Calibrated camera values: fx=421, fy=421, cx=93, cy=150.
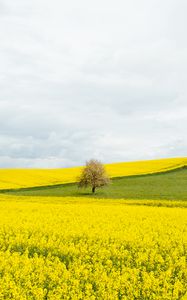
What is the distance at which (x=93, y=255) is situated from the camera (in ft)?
41.0

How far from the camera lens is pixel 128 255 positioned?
12.5 meters

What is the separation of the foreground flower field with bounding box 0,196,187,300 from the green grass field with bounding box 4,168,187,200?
21.6 metres

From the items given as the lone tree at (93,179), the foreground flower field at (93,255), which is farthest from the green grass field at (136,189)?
the foreground flower field at (93,255)

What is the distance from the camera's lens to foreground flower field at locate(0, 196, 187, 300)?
8766 millimetres

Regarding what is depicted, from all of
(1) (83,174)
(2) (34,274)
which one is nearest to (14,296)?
(2) (34,274)

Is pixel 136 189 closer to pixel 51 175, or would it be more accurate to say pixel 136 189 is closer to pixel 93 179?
pixel 93 179

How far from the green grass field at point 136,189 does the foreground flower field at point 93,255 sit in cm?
2157

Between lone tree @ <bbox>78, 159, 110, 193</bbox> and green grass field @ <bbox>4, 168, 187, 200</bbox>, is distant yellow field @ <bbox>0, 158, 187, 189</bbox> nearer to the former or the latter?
green grass field @ <bbox>4, 168, 187, 200</bbox>

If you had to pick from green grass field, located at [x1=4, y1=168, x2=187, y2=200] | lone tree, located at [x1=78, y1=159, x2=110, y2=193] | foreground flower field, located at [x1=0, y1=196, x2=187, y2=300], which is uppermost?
lone tree, located at [x1=78, y1=159, x2=110, y2=193]

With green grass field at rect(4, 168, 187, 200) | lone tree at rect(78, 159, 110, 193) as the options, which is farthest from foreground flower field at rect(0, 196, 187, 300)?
lone tree at rect(78, 159, 110, 193)

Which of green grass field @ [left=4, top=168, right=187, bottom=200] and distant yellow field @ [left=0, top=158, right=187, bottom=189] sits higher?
distant yellow field @ [left=0, top=158, right=187, bottom=189]

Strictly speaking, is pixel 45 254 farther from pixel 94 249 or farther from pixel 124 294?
pixel 124 294

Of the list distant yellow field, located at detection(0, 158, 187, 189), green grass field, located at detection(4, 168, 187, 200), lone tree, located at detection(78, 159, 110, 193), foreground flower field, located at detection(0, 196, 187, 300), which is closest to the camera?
foreground flower field, located at detection(0, 196, 187, 300)

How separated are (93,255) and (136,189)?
36.2m
